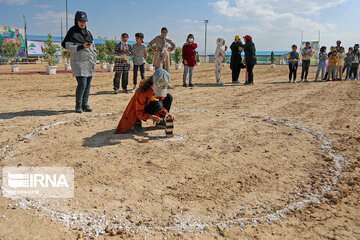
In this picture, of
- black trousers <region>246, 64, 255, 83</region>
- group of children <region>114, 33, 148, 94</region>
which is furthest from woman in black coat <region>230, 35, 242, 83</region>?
group of children <region>114, 33, 148, 94</region>

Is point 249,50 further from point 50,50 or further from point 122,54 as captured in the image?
point 50,50

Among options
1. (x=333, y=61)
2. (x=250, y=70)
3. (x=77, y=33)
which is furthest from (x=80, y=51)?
(x=333, y=61)

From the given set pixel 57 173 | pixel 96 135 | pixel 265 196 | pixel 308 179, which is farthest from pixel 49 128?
pixel 308 179

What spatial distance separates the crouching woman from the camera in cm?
447

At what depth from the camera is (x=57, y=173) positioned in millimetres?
3434

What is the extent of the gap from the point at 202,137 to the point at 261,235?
257 centimetres

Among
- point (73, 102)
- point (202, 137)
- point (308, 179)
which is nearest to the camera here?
point (308, 179)

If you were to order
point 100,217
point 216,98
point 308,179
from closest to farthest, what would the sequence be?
point 100,217
point 308,179
point 216,98

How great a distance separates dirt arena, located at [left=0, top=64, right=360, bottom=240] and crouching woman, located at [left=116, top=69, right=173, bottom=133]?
11.1 inches

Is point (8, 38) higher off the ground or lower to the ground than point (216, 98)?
higher

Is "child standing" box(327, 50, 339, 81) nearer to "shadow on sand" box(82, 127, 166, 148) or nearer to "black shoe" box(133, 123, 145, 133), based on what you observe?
"shadow on sand" box(82, 127, 166, 148)

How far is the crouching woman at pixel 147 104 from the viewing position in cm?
447

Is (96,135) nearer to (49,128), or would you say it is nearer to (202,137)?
(49,128)

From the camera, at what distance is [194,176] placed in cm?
345
